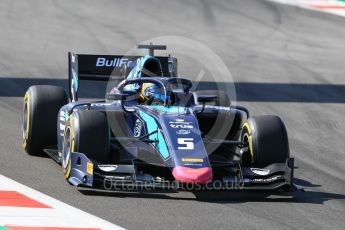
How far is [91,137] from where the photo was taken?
34.6ft

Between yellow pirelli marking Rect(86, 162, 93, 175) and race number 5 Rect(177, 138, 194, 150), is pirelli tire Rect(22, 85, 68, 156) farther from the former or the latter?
race number 5 Rect(177, 138, 194, 150)

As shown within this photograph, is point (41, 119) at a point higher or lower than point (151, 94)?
lower

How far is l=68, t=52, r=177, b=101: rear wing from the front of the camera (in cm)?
1292

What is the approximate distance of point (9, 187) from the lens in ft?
34.6

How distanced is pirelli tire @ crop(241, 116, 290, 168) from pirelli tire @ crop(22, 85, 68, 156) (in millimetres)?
2725

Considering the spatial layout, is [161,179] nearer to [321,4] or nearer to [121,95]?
[121,95]

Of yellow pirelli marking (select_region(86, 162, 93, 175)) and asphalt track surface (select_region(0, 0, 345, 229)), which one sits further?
yellow pirelli marking (select_region(86, 162, 93, 175))

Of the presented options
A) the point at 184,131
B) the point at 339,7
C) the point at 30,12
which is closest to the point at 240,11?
the point at 339,7

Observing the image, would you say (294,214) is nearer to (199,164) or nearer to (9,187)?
(199,164)

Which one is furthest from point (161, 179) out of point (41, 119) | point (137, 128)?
point (41, 119)

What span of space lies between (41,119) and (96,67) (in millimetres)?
1352

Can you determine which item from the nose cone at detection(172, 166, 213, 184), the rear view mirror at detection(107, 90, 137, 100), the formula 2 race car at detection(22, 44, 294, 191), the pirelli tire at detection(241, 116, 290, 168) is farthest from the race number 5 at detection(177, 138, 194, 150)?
the rear view mirror at detection(107, 90, 137, 100)

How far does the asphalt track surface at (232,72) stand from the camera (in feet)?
32.1

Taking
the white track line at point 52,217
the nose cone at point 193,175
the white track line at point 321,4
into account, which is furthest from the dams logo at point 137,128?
the white track line at point 321,4
